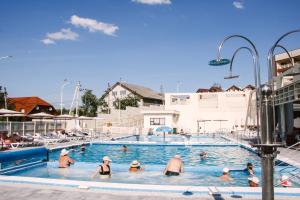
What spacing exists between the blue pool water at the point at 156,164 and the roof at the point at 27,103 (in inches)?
1691

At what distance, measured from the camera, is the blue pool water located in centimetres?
1266

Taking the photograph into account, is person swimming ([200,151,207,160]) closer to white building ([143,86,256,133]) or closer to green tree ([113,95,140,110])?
white building ([143,86,256,133])

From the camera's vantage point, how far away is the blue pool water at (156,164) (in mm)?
12664

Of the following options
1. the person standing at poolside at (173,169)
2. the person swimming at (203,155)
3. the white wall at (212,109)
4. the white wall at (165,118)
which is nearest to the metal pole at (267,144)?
the person standing at poolside at (173,169)

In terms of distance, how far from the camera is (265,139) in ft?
12.4

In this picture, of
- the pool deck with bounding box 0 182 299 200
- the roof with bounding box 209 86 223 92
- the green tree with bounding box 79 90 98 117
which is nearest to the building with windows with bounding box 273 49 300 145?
the pool deck with bounding box 0 182 299 200

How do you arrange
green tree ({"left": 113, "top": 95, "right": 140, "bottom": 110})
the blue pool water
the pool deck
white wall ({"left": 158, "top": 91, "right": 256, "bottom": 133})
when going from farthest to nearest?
green tree ({"left": 113, "top": 95, "right": 140, "bottom": 110}), white wall ({"left": 158, "top": 91, "right": 256, "bottom": 133}), the blue pool water, the pool deck

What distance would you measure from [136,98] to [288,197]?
61291mm

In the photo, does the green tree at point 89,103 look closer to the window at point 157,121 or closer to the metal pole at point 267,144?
the window at point 157,121

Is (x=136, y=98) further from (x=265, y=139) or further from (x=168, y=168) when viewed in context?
(x=265, y=139)

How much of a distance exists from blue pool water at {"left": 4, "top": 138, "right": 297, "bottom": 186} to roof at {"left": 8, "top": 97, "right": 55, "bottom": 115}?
4294cm

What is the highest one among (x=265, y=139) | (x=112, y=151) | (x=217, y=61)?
(x=217, y=61)

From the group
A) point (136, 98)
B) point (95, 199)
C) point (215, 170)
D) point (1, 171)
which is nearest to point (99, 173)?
point (1, 171)

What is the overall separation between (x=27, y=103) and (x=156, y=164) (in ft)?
178
